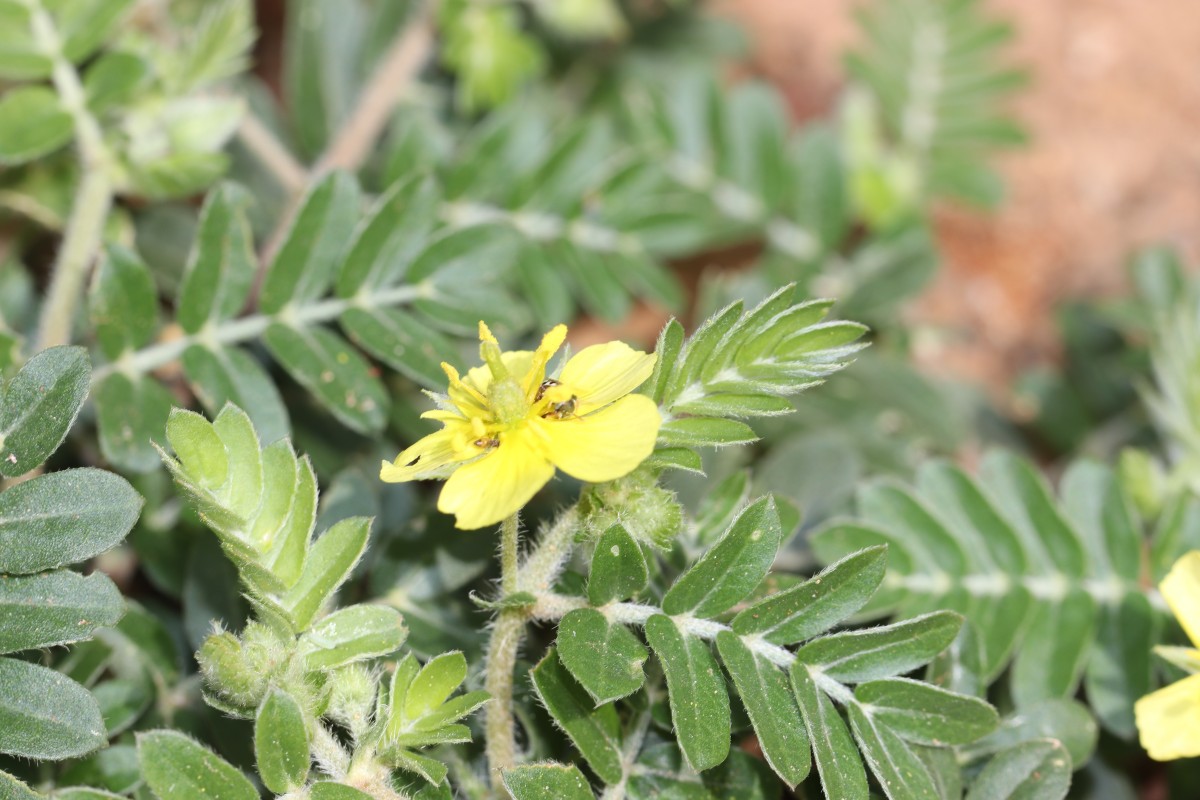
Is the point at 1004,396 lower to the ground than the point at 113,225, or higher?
lower

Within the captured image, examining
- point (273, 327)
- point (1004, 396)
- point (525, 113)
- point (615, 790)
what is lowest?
point (1004, 396)

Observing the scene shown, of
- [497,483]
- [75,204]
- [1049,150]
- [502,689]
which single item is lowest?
[502,689]

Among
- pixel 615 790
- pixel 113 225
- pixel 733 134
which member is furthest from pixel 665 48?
pixel 615 790

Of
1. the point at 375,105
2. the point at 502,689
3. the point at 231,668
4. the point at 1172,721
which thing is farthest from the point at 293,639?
the point at 375,105

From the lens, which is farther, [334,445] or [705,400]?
[334,445]

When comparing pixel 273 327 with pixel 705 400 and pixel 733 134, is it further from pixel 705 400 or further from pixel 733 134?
pixel 733 134

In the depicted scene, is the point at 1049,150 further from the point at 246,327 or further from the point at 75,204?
the point at 75,204
